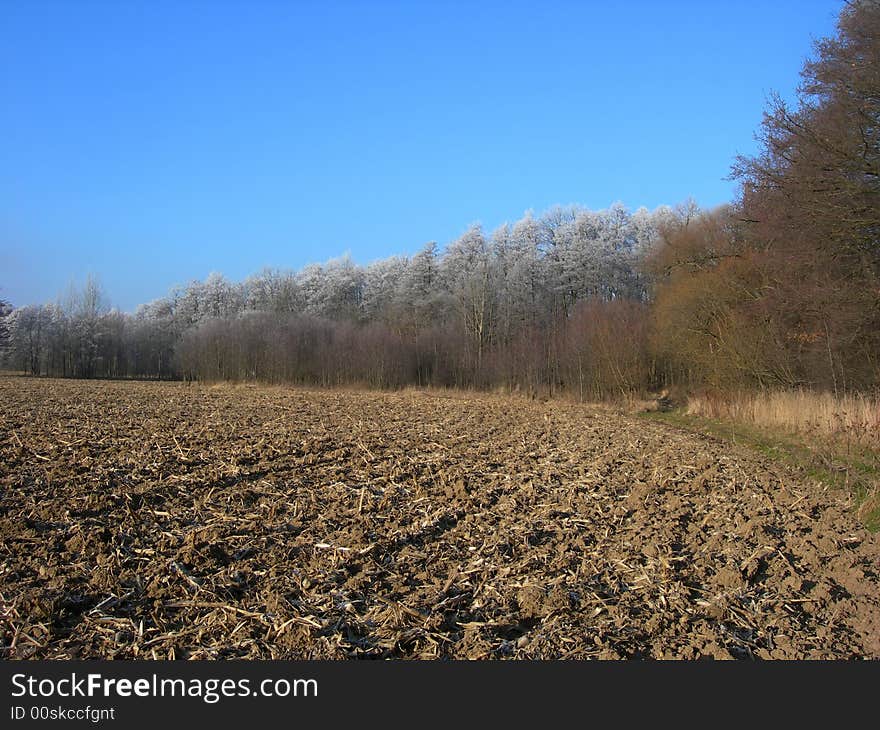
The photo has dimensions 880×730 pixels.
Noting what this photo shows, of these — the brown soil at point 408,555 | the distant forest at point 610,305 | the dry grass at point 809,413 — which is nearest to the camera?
the brown soil at point 408,555

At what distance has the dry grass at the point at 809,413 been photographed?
1250 centimetres

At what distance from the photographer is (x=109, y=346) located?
189 feet

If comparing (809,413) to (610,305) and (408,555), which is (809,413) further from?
(610,305)

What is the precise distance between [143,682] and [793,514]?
7.24 metres

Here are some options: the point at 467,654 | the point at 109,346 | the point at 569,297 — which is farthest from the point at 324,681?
the point at 109,346

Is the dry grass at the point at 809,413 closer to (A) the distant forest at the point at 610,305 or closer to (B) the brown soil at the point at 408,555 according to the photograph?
(A) the distant forest at the point at 610,305

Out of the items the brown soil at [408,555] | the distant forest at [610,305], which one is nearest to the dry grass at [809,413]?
the distant forest at [610,305]

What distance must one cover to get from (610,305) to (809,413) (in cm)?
1545

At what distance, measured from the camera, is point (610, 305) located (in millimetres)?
30016

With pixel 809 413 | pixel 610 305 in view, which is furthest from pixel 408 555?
pixel 610 305

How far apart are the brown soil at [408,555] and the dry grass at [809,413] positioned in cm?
344

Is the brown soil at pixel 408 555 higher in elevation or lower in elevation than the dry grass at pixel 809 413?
lower

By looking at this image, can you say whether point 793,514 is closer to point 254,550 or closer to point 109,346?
point 254,550

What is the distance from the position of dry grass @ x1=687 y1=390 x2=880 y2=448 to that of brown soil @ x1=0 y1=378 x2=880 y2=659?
3.44m
